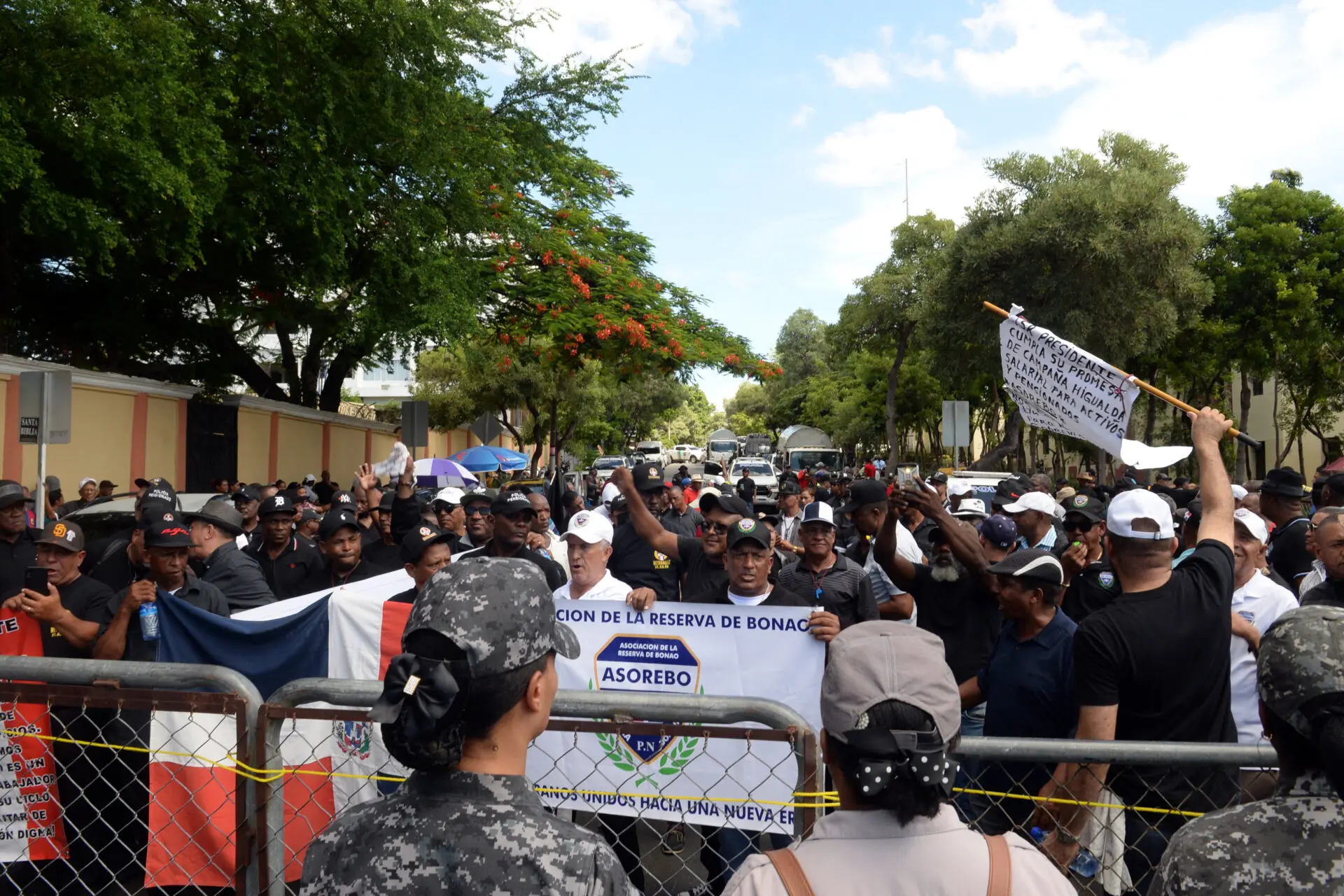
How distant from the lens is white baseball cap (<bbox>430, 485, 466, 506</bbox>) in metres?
9.41

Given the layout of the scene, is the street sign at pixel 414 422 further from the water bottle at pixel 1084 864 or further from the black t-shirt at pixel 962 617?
the water bottle at pixel 1084 864

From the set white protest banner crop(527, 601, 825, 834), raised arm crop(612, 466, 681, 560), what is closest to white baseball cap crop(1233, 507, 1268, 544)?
white protest banner crop(527, 601, 825, 834)

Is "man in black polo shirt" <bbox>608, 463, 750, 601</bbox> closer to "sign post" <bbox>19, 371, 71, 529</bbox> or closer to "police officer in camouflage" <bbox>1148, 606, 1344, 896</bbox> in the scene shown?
"police officer in camouflage" <bbox>1148, 606, 1344, 896</bbox>

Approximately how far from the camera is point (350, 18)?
16016mm

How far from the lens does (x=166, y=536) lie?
5.28 m

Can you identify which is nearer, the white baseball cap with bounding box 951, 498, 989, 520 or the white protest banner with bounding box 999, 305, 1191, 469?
the white protest banner with bounding box 999, 305, 1191, 469

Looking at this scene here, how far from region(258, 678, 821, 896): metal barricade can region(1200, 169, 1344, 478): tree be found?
31437mm

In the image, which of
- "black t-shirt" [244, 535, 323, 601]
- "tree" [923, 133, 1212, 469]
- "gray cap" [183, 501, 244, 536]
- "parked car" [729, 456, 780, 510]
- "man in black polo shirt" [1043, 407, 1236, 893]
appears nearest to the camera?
"man in black polo shirt" [1043, 407, 1236, 893]

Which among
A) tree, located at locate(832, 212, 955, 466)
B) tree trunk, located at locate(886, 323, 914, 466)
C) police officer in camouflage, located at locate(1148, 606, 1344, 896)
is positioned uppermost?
tree, located at locate(832, 212, 955, 466)

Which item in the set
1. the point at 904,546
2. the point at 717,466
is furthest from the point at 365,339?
the point at 904,546

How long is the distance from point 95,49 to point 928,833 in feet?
44.6

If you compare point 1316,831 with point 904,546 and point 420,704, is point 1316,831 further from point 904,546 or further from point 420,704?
point 904,546

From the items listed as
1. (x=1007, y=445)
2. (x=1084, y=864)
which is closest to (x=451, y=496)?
(x=1084, y=864)

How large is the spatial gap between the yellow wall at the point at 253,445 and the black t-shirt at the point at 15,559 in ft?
51.3
